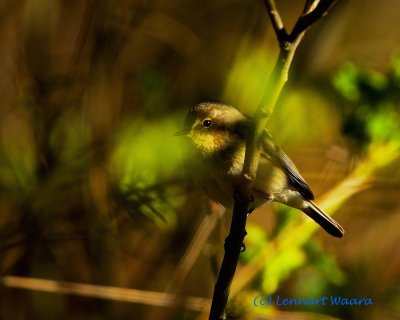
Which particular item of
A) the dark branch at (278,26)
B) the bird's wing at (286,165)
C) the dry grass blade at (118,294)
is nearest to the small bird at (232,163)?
the bird's wing at (286,165)

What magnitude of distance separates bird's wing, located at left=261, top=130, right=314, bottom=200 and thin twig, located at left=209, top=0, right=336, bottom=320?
3.50 feet

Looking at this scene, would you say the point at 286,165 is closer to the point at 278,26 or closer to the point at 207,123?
the point at 207,123

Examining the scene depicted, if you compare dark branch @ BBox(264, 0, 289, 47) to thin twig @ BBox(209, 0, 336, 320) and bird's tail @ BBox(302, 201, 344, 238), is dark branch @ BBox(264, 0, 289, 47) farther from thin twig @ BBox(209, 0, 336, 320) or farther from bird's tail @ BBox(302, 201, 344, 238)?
bird's tail @ BBox(302, 201, 344, 238)

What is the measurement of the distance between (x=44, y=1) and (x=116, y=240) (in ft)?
5.07

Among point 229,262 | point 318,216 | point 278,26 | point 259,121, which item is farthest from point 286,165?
point 278,26

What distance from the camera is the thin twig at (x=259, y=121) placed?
176cm

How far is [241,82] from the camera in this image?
3.71 metres

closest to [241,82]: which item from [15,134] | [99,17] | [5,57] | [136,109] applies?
[136,109]

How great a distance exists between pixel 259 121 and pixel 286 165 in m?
1.49

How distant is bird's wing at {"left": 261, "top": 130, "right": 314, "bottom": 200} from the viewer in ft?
10.7

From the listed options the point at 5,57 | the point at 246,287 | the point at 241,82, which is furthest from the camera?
the point at 5,57

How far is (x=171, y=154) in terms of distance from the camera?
3404mm

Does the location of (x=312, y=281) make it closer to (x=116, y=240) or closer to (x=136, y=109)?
(x=116, y=240)

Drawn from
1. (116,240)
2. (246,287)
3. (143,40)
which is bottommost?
(116,240)
